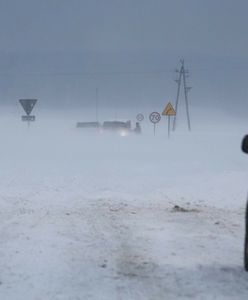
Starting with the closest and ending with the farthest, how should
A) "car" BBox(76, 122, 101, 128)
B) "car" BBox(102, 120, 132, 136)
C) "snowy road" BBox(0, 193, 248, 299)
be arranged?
"snowy road" BBox(0, 193, 248, 299) → "car" BBox(102, 120, 132, 136) → "car" BBox(76, 122, 101, 128)

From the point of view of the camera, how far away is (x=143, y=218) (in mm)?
10641

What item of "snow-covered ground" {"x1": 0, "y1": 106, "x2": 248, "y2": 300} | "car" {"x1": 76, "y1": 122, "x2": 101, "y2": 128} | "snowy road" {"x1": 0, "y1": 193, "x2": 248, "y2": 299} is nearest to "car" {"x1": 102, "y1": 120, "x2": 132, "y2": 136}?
"car" {"x1": 76, "y1": 122, "x2": 101, "y2": 128}

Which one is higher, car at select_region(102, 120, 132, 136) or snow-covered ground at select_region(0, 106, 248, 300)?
snow-covered ground at select_region(0, 106, 248, 300)

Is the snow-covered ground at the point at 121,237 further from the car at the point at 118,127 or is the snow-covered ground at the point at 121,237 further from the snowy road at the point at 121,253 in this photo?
the car at the point at 118,127

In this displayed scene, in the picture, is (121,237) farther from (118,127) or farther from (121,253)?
(118,127)

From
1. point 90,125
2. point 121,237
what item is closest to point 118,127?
point 90,125

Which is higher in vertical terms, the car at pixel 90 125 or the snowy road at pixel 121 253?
the snowy road at pixel 121 253

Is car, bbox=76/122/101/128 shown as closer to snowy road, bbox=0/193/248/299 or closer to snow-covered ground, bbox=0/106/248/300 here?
snow-covered ground, bbox=0/106/248/300

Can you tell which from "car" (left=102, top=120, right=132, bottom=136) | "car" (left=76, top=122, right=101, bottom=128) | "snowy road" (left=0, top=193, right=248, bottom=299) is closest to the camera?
"snowy road" (left=0, top=193, right=248, bottom=299)

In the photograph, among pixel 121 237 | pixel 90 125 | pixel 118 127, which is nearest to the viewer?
pixel 121 237

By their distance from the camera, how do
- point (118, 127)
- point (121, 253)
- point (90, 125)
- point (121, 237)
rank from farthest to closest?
Result: point (90, 125) → point (118, 127) → point (121, 237) → point (121, 253)

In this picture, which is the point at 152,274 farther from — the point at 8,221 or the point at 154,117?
the point at 154,117

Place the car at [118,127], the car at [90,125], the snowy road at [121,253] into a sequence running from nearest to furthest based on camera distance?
the snowy road at [121,253] < the car at [118,127] < the car at [90,125]

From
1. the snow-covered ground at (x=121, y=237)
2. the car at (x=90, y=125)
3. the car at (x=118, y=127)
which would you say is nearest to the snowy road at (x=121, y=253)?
the snow-covered ground at (x=121, y=237)
